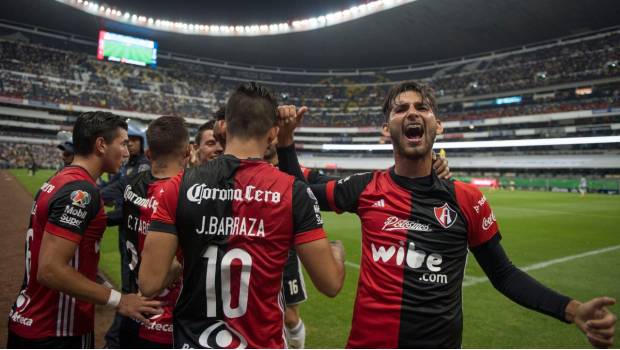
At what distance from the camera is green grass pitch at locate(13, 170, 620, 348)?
4.57 meters

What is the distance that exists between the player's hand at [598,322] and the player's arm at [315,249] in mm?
1240

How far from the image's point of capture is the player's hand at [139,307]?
2292 mm

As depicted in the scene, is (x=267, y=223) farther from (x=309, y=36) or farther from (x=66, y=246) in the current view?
(x=309, y=36)

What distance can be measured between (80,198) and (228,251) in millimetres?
1277

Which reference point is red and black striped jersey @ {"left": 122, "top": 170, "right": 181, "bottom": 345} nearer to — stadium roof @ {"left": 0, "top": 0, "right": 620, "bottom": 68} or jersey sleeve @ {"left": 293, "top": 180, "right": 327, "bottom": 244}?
jersey sleeve @ {"left": 293, "top": 180, "right": 327, "bottom": 244}

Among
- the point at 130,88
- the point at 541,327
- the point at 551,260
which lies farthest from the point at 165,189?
the point at 130,88

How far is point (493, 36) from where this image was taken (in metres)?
53.1

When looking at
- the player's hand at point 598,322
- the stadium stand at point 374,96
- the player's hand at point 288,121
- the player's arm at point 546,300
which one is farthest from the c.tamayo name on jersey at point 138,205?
the stadium stand at point 374,96

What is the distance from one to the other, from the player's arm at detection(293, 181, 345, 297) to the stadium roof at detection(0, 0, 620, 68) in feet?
149

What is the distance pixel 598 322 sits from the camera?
6.19ft

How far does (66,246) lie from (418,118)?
95.1 inches

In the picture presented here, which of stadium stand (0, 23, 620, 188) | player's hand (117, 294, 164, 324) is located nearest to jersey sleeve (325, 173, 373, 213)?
player's hand (117, 294, 164, 324)

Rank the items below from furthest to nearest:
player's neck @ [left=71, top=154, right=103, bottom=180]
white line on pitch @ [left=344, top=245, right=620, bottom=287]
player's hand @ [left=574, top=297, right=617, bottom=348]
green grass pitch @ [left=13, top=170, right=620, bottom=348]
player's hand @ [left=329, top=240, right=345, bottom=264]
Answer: white line on pitch @ [left=344, top=245, right=620, bottom=287] → green grass pitch @ [left=13, top=170, right=620, bottom=348] → player's neck @ [left=71, top=154, right=103, bottom=180] → player's hand @ [left=329, top=240, right=345, bottom=264] → player's hand @ [left=574, top=297, right=617, bottom=348]

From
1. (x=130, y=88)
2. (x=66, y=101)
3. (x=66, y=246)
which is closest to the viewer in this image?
(x=66, y=246)
